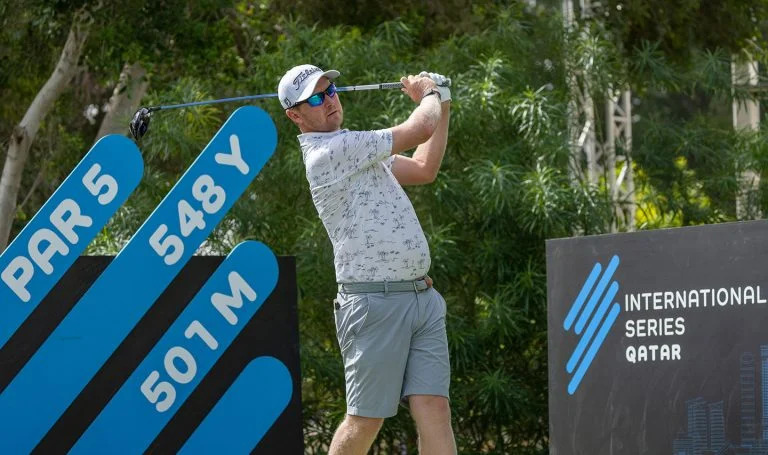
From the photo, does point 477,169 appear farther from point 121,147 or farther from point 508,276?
point 121,147

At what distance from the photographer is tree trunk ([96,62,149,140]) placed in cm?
1065

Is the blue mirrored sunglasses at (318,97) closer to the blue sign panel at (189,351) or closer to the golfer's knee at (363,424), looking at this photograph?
the blue sign panel at (189,351)

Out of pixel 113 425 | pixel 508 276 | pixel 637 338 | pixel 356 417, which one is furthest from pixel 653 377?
pixel 508 276

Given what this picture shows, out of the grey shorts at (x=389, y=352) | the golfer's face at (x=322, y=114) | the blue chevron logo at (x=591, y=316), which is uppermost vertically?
the golfer's face at (x=322, y=114)

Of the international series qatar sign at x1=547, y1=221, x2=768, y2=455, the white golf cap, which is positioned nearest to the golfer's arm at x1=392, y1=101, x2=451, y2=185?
the white golf cap

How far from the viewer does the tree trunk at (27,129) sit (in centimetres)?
980

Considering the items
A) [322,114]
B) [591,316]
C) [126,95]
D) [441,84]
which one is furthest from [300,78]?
[126,95]

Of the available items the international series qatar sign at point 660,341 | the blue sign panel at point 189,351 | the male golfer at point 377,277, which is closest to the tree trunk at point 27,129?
the blue sign panel at point 189,351

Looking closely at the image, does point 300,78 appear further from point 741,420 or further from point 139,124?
point 741,420

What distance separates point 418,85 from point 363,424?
1.07 meters

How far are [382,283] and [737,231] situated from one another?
126cm

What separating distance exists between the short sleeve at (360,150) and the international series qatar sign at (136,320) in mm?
896

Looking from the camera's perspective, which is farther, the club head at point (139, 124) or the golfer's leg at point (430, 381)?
the club head at point (139, 124)

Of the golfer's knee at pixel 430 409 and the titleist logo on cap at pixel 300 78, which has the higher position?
the titleist logo on cap at pixel 300 78
